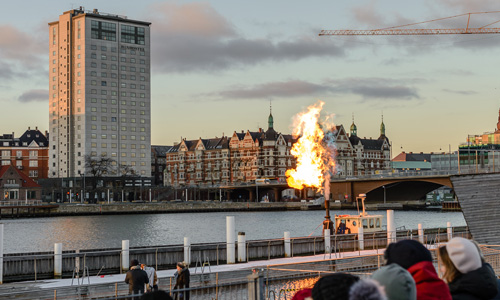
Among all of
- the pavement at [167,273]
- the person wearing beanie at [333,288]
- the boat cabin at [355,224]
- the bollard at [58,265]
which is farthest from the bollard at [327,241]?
the person wearing beanie at [333,288]

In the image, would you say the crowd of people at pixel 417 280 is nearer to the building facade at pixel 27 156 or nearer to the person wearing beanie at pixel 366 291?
the person wearing beanie at pixel 366 291

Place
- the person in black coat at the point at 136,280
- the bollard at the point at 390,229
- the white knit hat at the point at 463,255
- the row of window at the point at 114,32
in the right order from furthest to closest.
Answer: the row of window at the point at 114,32 → the bollard at the point at 390,229 → the person in black coat at the point at 136,280 → the white knit hat at the point at 463,255

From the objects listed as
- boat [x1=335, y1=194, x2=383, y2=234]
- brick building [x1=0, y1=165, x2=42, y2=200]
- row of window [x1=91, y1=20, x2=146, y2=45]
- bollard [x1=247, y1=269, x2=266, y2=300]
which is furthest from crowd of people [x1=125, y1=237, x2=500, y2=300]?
row of window [x1=91, y1=20, x2=146, y2=45]

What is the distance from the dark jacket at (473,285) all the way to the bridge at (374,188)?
108539 millimetres

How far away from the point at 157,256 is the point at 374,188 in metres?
105

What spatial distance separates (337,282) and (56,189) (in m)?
170

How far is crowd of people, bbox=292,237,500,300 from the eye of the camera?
5.43 m

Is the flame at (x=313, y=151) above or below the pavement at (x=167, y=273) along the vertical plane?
above

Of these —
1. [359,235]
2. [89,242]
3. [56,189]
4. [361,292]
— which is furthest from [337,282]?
[56,189]

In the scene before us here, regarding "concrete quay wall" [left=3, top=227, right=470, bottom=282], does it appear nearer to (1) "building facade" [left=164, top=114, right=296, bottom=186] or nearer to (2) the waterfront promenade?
(2) the waterfront promenade

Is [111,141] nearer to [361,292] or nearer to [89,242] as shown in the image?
[89,242]

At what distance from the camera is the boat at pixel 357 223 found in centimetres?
4306

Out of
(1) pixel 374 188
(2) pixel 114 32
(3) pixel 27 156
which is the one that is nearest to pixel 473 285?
(1) pixel 374 188

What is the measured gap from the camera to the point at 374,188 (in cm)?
13325
